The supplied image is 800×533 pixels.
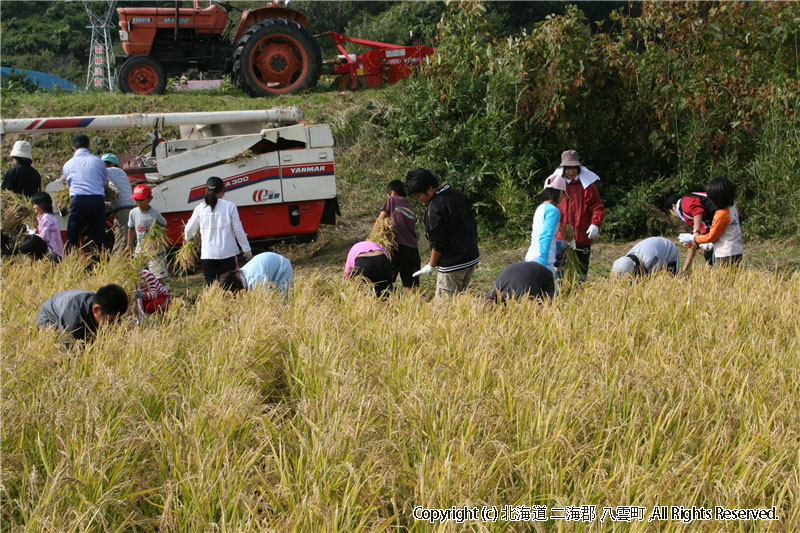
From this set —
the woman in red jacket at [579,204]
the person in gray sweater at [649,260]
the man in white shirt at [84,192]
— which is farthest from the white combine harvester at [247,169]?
the person in gray sweater at [649,260]

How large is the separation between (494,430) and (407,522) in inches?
20.9

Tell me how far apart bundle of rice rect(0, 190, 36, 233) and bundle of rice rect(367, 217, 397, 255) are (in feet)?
13.5

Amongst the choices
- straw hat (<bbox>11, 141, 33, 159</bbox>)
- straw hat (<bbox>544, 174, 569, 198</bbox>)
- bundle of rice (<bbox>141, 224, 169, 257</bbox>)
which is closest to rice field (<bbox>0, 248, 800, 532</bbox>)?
straw hat (<bbox>544, 174, 569, 198</bbox>)

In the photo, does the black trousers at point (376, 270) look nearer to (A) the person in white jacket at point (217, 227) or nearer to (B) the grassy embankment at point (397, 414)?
(B) the grassy embankment at point (397, 414)

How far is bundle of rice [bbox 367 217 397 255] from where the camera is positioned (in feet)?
21.7

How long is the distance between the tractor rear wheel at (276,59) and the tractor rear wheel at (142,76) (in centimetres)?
148

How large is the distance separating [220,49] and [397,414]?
502 inches

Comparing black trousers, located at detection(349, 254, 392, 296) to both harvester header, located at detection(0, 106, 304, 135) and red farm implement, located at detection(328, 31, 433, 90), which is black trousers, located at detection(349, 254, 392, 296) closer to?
harvester header, located at detection(0, 106, 304, 135)

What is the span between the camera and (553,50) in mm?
10844

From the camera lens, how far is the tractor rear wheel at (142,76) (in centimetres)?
1362

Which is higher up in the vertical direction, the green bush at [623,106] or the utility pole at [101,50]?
the utility pole at [101,50]

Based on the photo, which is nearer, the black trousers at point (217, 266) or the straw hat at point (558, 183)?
the straw hat at point (558, 183)

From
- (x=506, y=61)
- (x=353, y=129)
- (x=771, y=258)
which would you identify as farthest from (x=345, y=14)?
(x=771, y=258)

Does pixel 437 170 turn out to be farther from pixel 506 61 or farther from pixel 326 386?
pixel 326 386
